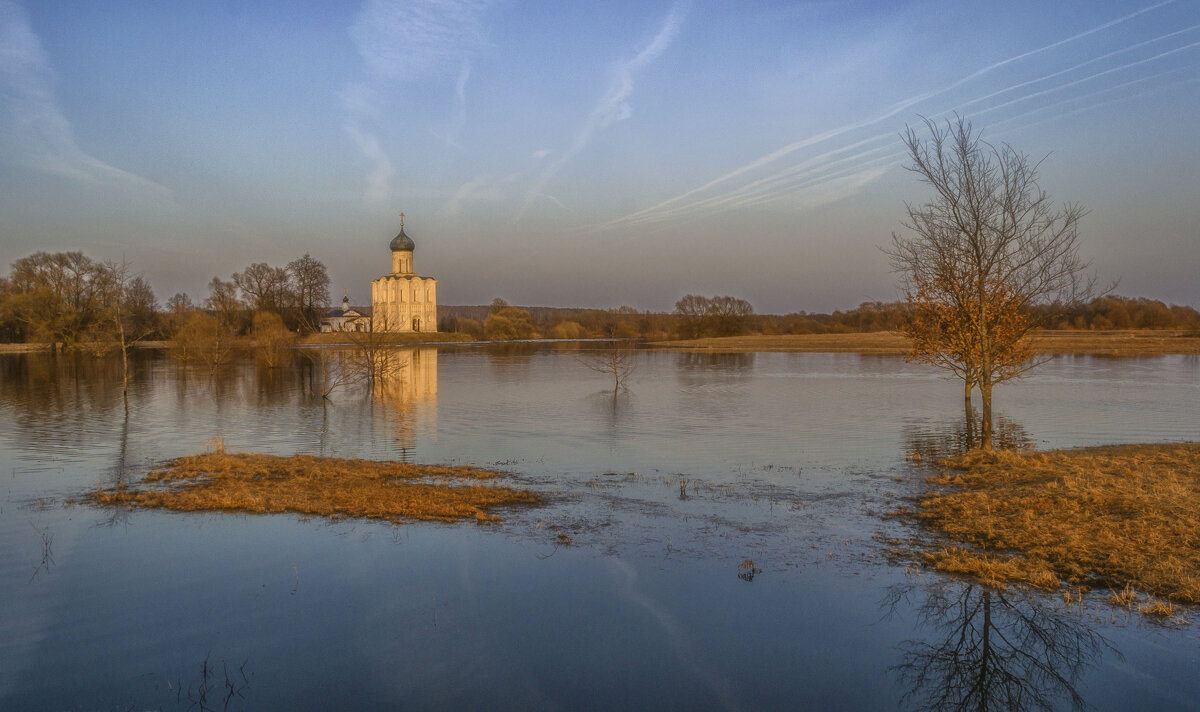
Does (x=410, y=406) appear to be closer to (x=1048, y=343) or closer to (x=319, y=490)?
(x=319, y=490)

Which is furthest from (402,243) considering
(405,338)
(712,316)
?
(712,316)

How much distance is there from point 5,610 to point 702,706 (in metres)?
6.19

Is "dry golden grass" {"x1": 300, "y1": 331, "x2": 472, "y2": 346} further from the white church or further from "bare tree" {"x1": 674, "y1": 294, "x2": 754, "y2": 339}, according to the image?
"bare tree" {"x1": 674, "y1": 294, "x2": 754, "y2": 339}

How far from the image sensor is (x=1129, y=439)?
53.6 feet

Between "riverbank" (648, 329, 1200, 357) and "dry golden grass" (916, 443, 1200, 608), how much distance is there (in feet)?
161

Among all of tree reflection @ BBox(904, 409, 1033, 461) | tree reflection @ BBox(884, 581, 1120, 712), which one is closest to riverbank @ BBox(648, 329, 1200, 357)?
tree reflection @ BBox(904, 409, 1033, 461)

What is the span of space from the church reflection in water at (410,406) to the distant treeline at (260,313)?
234 inches

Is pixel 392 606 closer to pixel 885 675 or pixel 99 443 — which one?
pixel 885 675

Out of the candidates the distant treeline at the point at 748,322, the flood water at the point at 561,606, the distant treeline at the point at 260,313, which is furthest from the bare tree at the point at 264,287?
the flood water at the point at 561,606

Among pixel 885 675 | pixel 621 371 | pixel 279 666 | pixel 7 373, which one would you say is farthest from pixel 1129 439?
pixel 7 373

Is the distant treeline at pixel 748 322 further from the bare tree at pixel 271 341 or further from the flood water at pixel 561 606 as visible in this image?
the flood water at pixel 561 606

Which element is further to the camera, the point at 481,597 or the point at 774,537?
the point at 774,537

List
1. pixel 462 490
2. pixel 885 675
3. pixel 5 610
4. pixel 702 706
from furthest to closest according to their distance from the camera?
pixel 462 490 < pixel 5 610 < pixel 885 675 < pixel 702 706

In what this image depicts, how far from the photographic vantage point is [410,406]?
24328 mm
